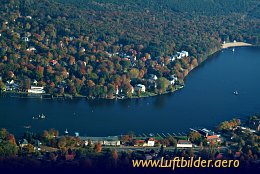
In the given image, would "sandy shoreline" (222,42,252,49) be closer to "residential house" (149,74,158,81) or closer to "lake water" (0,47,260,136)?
"lake water" (0,47,260,136)

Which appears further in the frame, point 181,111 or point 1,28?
point 1,28

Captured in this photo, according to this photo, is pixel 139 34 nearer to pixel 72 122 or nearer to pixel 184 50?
pixel 184 50

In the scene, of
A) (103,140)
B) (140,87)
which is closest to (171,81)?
(140,87)

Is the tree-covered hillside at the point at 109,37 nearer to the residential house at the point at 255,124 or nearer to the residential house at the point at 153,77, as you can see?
the residential house at the point at 153,77

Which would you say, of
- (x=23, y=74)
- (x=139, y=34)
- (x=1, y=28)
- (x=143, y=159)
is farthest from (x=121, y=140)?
(x=139, y=34)

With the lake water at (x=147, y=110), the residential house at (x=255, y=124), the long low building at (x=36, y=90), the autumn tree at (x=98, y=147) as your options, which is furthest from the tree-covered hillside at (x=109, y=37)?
the autumn tree at (x=98, y=147)

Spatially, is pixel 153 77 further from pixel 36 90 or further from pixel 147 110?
pixel 36 90

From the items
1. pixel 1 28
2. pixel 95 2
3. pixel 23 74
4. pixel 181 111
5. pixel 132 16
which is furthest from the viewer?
pixel 95 2

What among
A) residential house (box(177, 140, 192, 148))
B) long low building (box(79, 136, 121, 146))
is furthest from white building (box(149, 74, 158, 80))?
long low building (box(79, 136, 121, 146))
